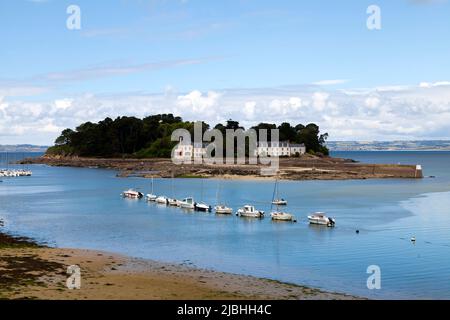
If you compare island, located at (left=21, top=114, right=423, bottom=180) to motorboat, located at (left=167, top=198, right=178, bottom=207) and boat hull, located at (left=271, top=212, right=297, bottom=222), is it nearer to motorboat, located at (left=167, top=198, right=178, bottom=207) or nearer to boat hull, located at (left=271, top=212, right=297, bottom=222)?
motorboat, located at (left=167, top=198, right=178, bottom=207)

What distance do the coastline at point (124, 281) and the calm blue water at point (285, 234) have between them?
9.49 ft

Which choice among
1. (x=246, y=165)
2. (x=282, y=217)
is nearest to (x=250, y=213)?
(x=282, y=217)

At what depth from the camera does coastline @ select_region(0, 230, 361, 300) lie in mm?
27125

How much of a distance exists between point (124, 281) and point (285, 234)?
24.5m

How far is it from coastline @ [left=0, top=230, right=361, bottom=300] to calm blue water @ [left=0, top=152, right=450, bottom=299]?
114 inches

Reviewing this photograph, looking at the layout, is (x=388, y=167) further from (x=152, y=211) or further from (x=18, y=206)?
(x=18, y=206)

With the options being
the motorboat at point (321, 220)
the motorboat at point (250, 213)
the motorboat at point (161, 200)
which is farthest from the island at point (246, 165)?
the motorboat at point (321, 220)

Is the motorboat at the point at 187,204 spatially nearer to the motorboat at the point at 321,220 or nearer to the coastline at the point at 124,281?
the motorboat at the point at 321,220

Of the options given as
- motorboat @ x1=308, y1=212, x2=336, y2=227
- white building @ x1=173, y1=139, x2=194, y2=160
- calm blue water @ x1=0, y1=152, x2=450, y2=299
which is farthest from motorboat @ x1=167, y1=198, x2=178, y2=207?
white building @ x1=173, y1=139, x2=194, y2=160

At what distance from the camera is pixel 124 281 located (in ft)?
103

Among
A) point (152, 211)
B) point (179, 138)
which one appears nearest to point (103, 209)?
point (152, 211)

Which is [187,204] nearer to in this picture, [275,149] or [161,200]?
[161,200]
